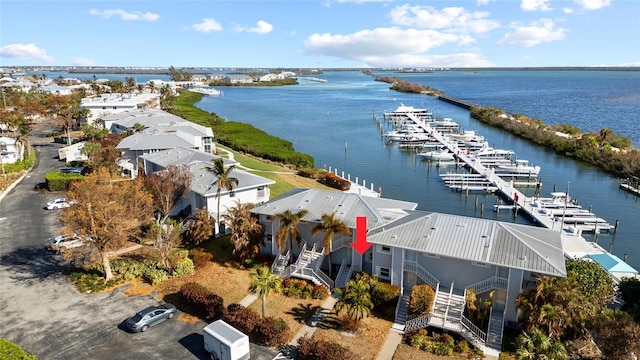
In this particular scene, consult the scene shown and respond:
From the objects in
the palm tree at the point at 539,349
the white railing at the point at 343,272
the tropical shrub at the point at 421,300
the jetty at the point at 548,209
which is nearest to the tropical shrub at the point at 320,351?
the tropical shrub at the point at 421,300

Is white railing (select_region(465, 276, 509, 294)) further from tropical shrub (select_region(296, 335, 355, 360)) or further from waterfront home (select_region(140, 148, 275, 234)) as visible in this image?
waterfront home (select_region(140, 148, 275, 234))

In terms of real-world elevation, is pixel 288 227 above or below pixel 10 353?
above

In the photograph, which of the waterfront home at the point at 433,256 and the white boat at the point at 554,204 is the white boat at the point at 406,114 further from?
the waterfront home at the point at 433,256

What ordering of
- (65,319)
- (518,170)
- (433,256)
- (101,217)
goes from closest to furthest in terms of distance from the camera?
(65,319), (433,256), (101,217), (518,170)

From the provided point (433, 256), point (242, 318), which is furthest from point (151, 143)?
point (433, 256)

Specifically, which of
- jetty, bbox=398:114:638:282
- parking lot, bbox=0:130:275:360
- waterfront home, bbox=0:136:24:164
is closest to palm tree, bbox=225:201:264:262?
parking lot, bbox=0:130:275:360

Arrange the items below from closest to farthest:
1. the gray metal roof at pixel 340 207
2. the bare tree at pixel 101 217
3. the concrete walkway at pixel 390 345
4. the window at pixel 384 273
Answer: the concrete walkway at pixel 390 345, the window at pixel 384 273, the bare tree at pixel 101 217, the gray metal roof at pixel 340 207

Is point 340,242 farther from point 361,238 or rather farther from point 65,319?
point 65,319
